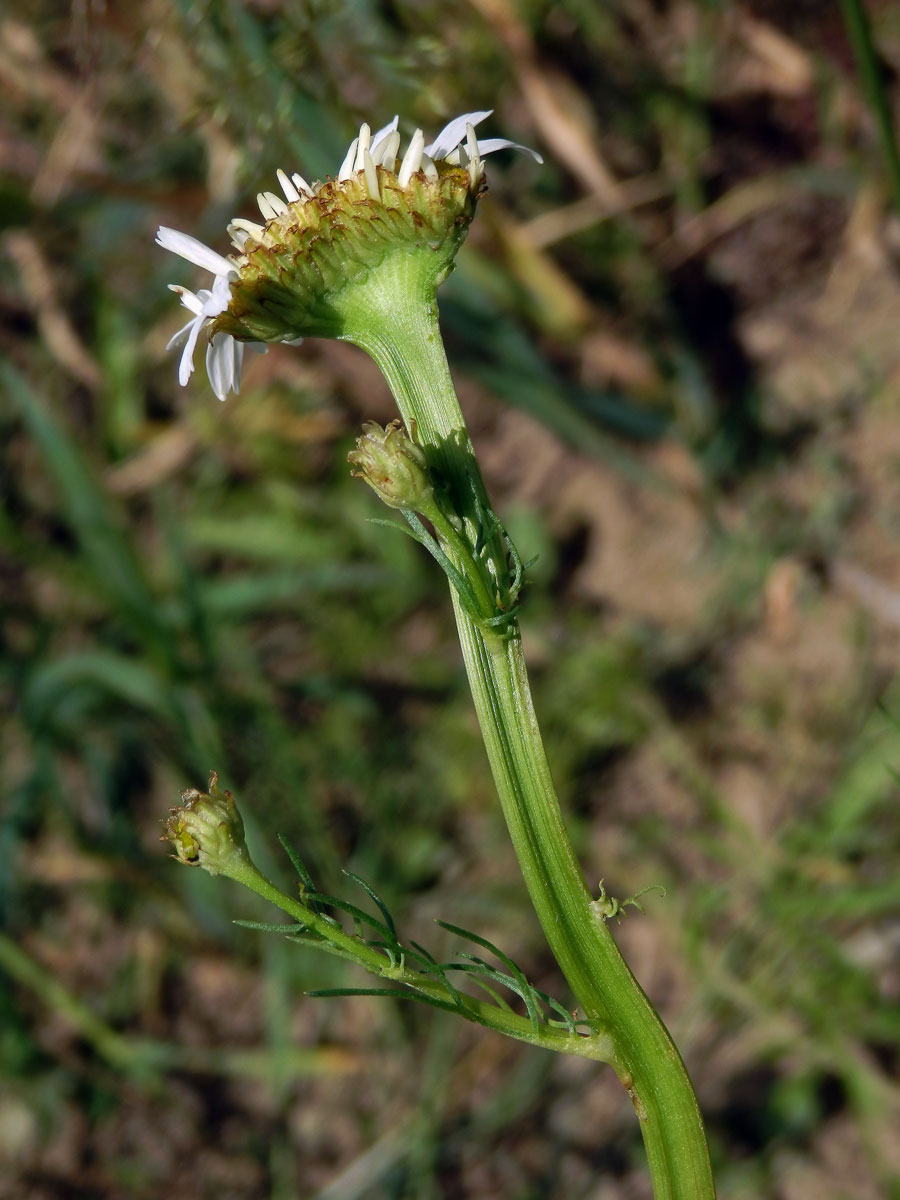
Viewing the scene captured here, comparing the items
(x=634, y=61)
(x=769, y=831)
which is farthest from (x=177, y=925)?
(x=634, y=61)

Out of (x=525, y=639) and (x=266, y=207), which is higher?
(x=525, y=639)

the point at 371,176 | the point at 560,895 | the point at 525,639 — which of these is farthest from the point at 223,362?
the point at 525,639

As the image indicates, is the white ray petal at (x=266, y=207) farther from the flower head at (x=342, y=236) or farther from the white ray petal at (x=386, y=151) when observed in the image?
the white ray petal at (x=386, y=151)

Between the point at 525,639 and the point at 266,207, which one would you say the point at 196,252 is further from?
the point at 525,639

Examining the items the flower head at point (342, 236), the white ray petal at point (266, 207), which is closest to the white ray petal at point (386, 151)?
the flower head at point (342, 236)

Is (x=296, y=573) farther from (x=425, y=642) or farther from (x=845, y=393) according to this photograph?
(x=845, y=393)

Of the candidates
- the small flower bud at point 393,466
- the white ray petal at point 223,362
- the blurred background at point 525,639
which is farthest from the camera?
the blurred background at point 525,639

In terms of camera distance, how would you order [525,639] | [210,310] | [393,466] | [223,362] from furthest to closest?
1. [525,639]
2. [223,362]
3. [210,310]
4. [393,466]

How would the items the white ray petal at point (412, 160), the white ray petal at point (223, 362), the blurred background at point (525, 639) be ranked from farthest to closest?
the blurred background at point (525, 639) < the white ray petal at point (223, 362) < the white ray petal at point (412, 160)
